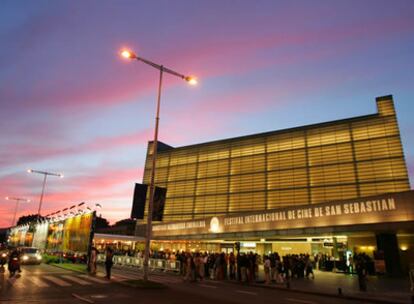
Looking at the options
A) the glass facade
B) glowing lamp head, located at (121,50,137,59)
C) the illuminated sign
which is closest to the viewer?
glowing lamp head, located at (121,50,137,59)

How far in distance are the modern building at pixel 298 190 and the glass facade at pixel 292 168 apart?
0.15 m

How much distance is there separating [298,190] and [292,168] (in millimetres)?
4218

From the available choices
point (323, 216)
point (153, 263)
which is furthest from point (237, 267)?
point (323, 216)

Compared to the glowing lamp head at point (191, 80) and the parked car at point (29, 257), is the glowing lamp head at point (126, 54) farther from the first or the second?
the parked car at point (29, 257)

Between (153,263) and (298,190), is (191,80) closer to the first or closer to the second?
(153,263)

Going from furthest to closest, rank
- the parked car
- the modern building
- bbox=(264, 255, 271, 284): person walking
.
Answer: the modern building → the parked car → bbox=(264, 255, 271, 284): person walking

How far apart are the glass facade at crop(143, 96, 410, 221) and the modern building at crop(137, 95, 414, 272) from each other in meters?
0.15

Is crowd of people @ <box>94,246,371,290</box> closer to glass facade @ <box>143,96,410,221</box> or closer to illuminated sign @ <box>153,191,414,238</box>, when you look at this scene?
illuminated sign @ <box>153,191,414,238</box>

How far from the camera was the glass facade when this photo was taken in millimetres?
50031

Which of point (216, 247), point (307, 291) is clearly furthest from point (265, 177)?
point (307, 291)

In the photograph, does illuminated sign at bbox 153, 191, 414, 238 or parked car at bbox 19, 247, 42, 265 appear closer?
illuminated sign at bbox 153, 191, 414, 238

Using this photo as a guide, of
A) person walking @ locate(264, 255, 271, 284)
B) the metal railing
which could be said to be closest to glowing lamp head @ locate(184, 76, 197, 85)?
person walking @ locate(264, 255, 271, 284)

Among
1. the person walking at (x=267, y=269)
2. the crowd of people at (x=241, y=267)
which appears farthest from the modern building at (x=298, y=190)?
the person walking at (x=267, y=269)

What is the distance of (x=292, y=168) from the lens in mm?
56812
